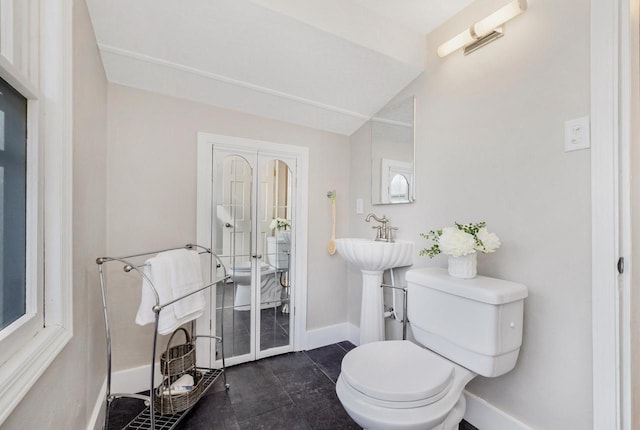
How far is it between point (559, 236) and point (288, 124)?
176 centimetres

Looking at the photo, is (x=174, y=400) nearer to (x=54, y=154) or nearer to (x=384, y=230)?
(x=54, y=154)

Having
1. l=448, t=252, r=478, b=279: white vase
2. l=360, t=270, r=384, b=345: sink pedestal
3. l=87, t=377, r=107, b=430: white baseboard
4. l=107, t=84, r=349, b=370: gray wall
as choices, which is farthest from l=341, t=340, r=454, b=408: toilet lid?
l=107, t=84, r=349, b=370: gray wall

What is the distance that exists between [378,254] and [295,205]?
776 millimetres

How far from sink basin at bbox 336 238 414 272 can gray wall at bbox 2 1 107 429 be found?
136 centimetres

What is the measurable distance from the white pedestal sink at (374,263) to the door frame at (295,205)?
0.43 meters

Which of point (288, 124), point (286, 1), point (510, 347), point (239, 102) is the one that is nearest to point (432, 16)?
point (286, 1)

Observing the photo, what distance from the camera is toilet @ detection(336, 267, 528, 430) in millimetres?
1058

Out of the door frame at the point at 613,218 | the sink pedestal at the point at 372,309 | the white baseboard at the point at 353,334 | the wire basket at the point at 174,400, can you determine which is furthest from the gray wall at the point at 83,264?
the door frame at the point at 613,218

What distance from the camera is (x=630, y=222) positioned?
1.08m

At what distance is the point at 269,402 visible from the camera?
1657 mm

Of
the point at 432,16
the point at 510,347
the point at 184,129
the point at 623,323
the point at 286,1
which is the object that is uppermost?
the point at 432,16

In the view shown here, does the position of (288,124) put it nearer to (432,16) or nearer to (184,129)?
(184,129)

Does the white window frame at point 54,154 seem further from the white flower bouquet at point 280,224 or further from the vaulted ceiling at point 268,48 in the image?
the white flower bouquet at point 280,224

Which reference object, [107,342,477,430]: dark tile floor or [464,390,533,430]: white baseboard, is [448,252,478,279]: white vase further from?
[107,342,477,430]: dark tile floor
